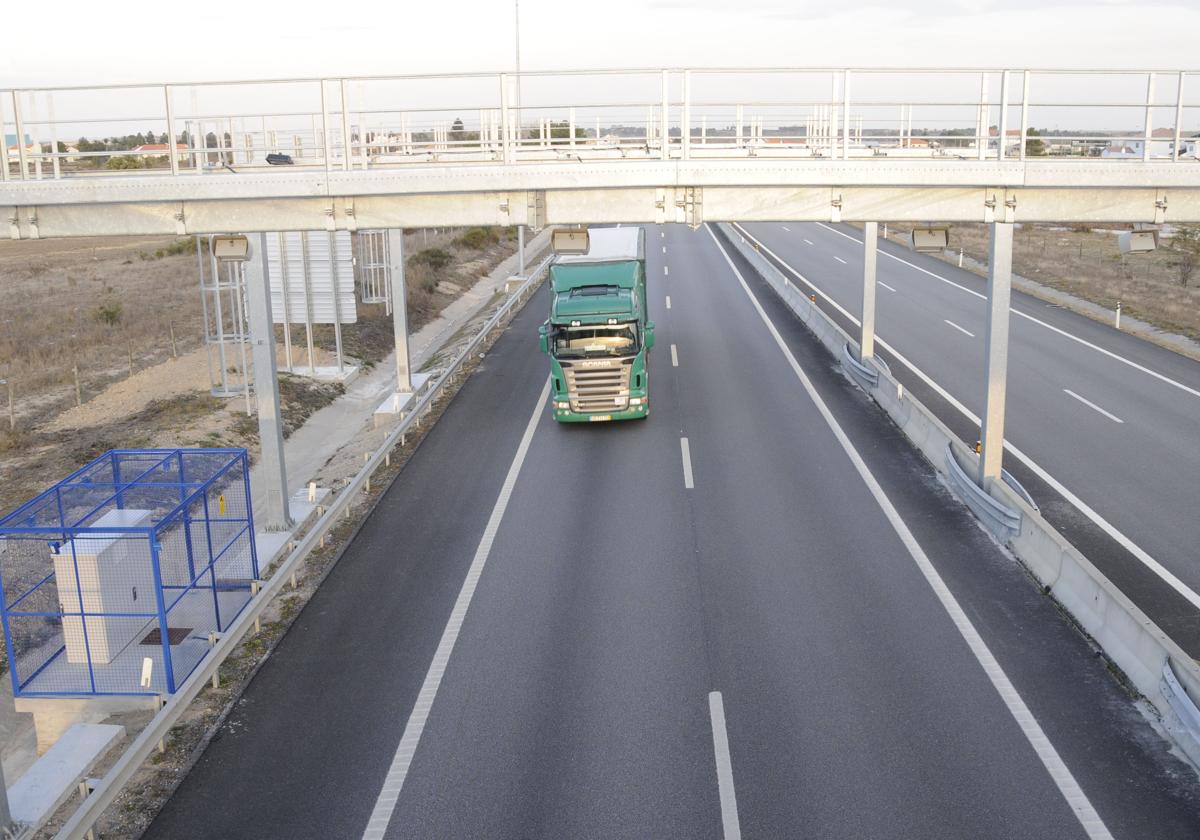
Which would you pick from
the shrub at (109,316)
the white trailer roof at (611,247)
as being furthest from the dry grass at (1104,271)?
the shrub at (109,316)

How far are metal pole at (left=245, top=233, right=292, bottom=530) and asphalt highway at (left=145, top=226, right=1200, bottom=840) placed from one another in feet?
4.99

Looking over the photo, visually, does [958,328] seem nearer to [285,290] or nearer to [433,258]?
[285,290]

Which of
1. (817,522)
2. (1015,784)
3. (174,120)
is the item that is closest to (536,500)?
(817,522)

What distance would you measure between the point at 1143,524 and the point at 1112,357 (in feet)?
51.2

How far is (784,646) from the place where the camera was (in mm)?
13258

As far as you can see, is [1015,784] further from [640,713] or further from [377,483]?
[377,483]

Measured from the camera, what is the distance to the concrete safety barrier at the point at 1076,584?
11023 mm

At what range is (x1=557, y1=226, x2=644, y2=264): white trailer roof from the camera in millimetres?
25781

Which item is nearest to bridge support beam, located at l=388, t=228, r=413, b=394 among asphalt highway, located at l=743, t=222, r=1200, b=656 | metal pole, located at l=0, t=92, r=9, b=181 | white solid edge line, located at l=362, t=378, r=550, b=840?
white solid edge line, located at l=362, t=378, r=550, b=840

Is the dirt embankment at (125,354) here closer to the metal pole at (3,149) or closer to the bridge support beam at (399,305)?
the bridge support beam at (399,305)

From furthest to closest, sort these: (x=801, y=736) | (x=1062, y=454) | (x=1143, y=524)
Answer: (x=1062, y=454) → (x=1143, y=524) → (x=801, y=736)

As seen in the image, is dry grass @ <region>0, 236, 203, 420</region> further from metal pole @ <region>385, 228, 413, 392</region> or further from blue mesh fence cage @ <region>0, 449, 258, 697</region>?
blue mesh fence cage @ <region>0, 449, 258, 697</region>

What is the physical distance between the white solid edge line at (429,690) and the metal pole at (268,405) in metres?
3.54

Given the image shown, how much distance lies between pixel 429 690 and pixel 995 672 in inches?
267
